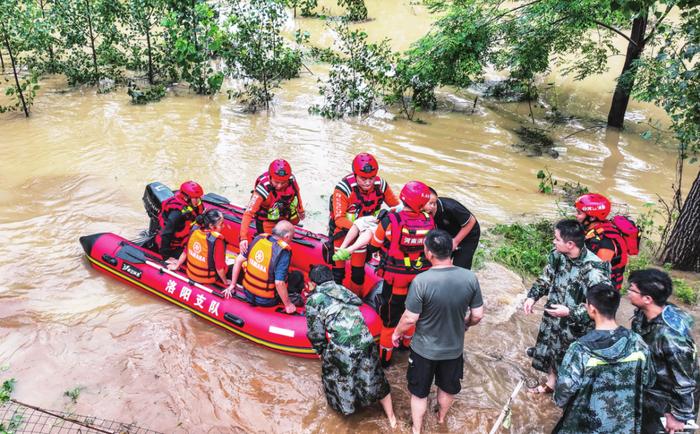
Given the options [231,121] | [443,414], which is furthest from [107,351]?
[231,121]

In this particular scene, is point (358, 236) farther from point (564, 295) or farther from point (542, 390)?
point (542, 390)

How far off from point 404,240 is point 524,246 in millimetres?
3017

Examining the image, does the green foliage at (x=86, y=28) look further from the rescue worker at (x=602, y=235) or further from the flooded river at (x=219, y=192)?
the rescue worker at (x=602, y=235)

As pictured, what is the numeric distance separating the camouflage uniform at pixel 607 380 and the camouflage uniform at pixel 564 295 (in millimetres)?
628

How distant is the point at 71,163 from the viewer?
8.12 m

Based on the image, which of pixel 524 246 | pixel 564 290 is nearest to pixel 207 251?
pixel 564 290

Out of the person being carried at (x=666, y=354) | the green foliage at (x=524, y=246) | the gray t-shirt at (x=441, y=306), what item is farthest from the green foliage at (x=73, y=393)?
the green foliage at (x=524, y=246)

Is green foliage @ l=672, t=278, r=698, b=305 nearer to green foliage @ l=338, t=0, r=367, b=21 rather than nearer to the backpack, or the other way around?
the backpack

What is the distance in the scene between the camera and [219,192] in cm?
757

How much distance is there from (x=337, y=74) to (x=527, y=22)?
166 inches

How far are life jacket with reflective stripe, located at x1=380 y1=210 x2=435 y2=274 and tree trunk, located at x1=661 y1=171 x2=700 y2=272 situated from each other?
352 centimetres

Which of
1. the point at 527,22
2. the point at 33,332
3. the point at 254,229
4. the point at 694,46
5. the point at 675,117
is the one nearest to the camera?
the point at 694,46

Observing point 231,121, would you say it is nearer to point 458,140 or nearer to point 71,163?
point 71,163

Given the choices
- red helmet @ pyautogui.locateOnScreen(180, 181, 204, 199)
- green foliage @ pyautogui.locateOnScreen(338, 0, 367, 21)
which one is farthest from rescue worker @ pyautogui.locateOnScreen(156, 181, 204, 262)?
green foliage @ pyautogui.locateOnScreen(338, 0, 367, 21)
